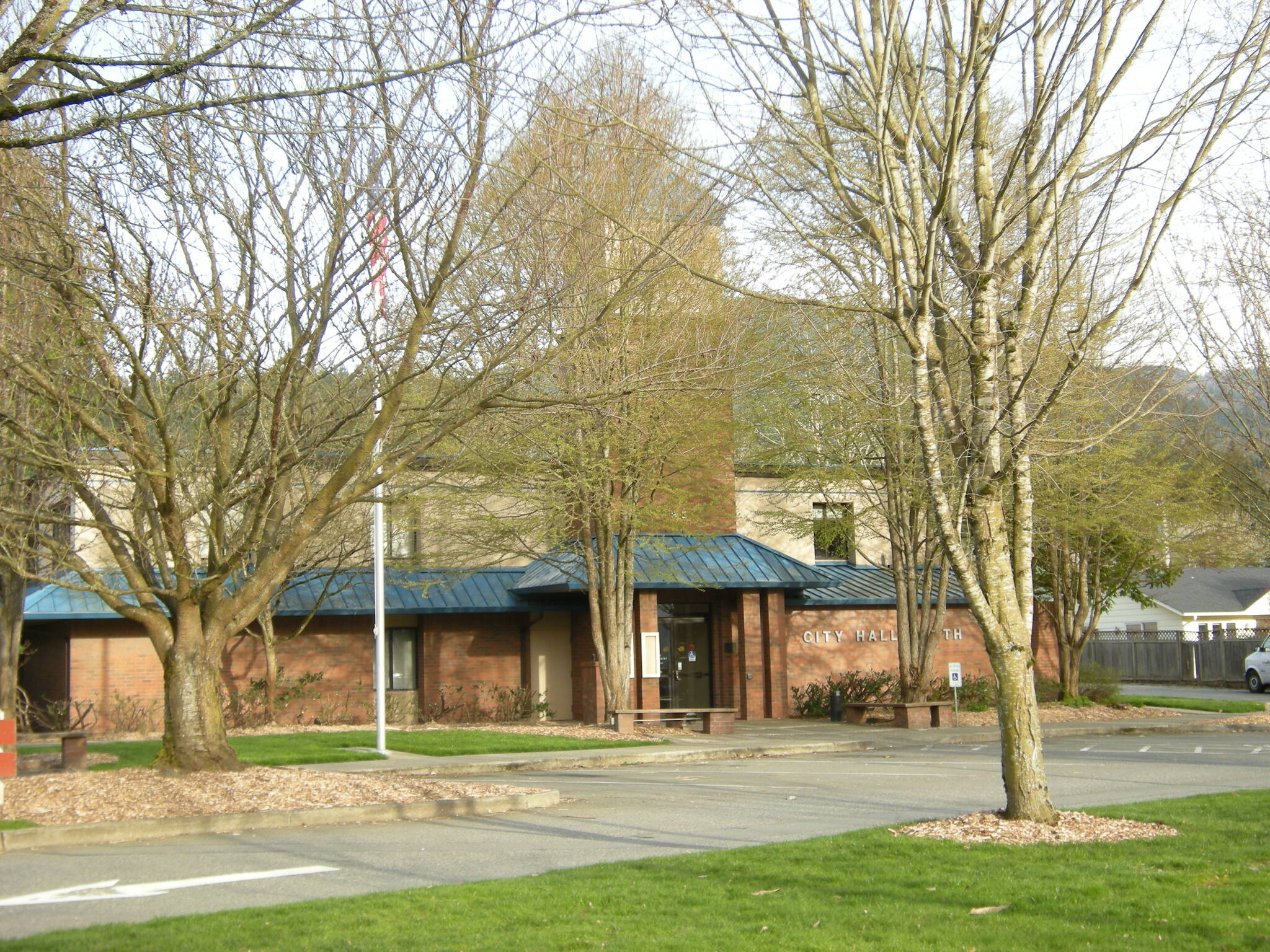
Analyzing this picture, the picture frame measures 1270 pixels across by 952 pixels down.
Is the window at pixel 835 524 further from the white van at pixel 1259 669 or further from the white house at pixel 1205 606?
the white house at pixel 1205 606

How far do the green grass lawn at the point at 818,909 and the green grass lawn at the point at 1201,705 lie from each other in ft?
69.7

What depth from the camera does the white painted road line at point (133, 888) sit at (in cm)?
841

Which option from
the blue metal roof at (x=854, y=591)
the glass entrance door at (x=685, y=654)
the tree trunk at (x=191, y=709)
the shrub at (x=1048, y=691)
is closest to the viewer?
the tree trunk at (x=191, y=709)

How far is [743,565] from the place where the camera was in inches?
1087

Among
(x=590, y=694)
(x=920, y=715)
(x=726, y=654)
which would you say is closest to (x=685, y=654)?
(x=726, y=654)

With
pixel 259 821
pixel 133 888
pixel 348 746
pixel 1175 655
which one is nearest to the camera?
pixel 133 888

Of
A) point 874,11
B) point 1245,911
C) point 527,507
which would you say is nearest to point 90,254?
point 874,11

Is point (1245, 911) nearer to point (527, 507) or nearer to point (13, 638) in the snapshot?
point (527, 507)

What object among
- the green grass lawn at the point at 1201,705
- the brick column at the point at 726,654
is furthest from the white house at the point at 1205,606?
the brick column at the point at 726,654

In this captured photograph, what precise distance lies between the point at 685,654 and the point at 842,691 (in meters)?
3.75

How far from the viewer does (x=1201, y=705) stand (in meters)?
29.5

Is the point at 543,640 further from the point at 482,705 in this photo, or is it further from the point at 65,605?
the point at 65,605

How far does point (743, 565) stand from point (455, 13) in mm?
19247

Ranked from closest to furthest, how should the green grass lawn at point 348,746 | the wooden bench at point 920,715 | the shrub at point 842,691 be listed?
the green grass lawn at point 348,746 < the wooden bench at point 920,715 < the shrub at point 842,691
